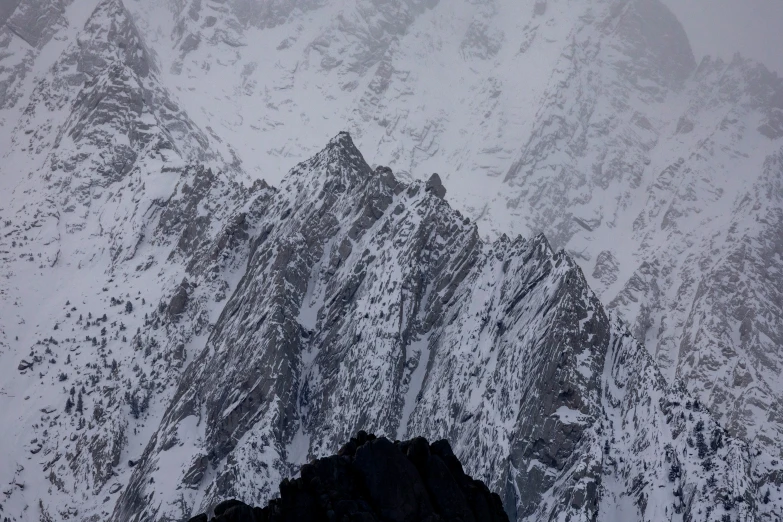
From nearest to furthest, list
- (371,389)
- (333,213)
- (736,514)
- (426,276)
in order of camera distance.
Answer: (736,514) → (371,389) → (426,276) → (333,213)

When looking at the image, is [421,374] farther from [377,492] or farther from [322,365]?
[377,492]

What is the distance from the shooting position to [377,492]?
47750mm

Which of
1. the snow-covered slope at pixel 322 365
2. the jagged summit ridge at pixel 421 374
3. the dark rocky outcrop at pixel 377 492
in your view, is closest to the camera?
the dark rocky outcrop at pixel 377 492

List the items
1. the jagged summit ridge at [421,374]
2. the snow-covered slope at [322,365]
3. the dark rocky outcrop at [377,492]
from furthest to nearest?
the snow-covered slope at [322,365], the jagged summit ridge at [421,374], the dark rocky outcrop at [377,492]

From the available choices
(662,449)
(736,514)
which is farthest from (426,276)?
(736,514)

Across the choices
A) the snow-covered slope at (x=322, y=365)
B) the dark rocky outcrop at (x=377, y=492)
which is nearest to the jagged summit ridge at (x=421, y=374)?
the snow-covered slope at (x=322, y=365)

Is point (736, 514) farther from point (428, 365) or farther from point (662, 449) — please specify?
point (428, 365)

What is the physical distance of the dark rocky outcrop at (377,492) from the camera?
1784 inches

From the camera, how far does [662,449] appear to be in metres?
103

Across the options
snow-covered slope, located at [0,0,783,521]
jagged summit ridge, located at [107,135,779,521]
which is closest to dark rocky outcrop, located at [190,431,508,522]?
snow-covered slope, located at [0,0,783,521]

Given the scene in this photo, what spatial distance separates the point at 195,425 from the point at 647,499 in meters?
77.9

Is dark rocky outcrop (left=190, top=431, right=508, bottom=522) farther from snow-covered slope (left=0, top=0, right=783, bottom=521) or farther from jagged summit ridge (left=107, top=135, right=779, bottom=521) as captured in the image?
jagged summit ridge (left=107, top=135, right=779, bottom=521)

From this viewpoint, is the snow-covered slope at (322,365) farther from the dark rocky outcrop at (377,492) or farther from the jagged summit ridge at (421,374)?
the dark rocky outcrop at (377,492)

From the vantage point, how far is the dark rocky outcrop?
4531cm
